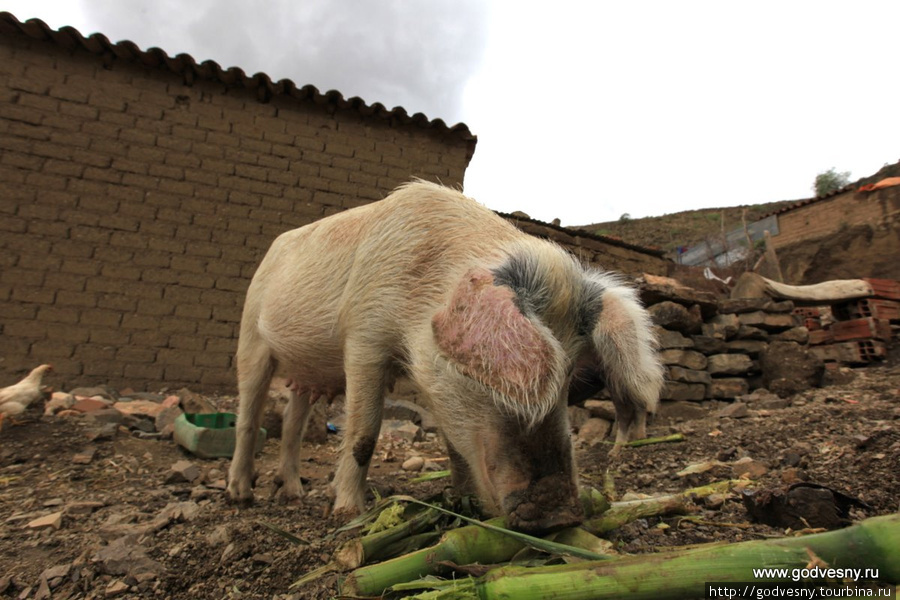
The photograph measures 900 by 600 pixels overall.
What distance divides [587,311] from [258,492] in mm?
3156

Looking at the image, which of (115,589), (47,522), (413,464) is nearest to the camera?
(115,589)

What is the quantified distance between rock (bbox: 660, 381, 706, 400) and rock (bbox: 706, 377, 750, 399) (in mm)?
108

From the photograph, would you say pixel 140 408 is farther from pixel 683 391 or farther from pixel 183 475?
pixel 683 391

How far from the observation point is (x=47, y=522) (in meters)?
2.96

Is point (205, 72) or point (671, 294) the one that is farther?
point (205, 72)

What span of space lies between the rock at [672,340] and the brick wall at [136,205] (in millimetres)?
4635

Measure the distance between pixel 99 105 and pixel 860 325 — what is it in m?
11.0

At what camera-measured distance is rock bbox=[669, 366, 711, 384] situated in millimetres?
5883

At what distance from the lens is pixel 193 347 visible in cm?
672

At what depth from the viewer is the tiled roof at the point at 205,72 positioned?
6637 mm

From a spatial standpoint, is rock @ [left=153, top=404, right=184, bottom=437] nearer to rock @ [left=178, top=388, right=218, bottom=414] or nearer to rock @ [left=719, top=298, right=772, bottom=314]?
rock @ [left=178, top=388, right=218, bottom=414]

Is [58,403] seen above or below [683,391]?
below

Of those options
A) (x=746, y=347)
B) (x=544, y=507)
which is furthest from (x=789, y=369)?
(x=544, y=507)

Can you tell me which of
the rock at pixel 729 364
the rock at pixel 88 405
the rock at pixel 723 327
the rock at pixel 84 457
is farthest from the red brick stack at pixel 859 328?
the rock at pixel 88 405
